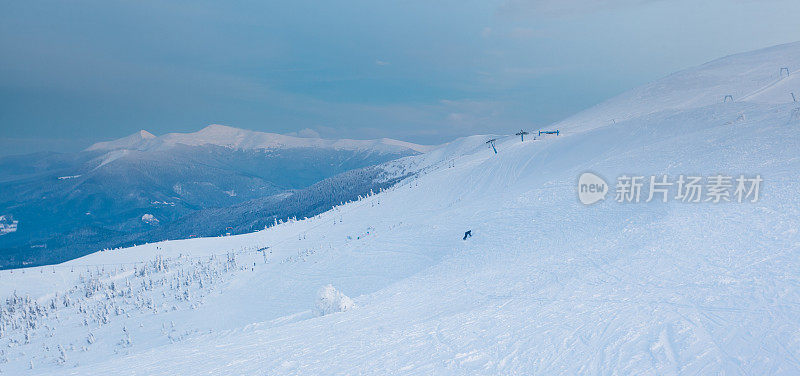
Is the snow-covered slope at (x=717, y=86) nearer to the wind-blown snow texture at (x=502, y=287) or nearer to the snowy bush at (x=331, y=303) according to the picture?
the wind-blown snow texture at (x=502, y=287)

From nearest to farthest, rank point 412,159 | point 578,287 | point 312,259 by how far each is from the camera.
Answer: point 578,287 < point 312,259 < point 412,159

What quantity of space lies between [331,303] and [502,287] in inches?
209

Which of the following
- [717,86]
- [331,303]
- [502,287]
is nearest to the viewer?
[502,287]

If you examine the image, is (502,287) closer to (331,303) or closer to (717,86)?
(331,303)

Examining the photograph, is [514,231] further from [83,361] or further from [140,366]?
[83,361]

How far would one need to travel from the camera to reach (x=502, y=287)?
1243 cm

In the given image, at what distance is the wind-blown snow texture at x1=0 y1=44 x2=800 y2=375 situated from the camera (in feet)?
23.8

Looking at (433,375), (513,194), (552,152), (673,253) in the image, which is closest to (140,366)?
(433,375)

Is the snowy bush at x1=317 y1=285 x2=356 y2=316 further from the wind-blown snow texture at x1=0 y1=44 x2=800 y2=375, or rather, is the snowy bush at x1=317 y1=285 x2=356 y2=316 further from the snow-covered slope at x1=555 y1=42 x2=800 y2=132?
the snow-covered slope at x1=555 y1=42 x2=800 y2=132

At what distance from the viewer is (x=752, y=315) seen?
24.0ft

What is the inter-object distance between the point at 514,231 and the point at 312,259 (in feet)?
41.9

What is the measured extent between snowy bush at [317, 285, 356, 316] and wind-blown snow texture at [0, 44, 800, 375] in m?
0.41

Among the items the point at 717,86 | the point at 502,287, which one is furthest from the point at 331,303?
the point at 717,86

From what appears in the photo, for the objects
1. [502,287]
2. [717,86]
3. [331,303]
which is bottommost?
[502,287]
